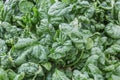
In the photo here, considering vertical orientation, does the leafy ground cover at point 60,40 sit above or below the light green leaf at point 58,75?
above

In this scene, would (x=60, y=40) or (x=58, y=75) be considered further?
(x=60, y=40)

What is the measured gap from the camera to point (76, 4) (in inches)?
110

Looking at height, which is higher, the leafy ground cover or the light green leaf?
the leafy ground cover

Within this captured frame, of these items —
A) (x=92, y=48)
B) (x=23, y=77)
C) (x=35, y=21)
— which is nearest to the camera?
(x=23, y=77)

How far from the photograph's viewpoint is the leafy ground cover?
254cm

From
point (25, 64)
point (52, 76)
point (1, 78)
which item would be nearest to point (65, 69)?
point (52, 76)

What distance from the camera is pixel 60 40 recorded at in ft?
8.50

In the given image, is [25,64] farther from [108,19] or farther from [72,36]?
[108,19]

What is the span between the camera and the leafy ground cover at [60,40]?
2.54 metres

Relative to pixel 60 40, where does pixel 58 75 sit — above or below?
below

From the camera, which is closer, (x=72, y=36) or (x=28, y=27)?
(x=72, y=36)

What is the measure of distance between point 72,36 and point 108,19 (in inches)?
19.2

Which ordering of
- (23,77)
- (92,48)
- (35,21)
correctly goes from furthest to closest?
(35,21)
(92,48)
(23,77)

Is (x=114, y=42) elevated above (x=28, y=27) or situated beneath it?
situated beneath
